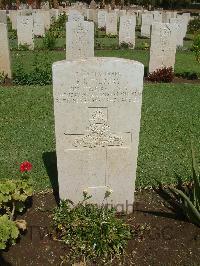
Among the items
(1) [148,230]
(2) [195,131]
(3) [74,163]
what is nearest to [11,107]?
(2) [195,131]

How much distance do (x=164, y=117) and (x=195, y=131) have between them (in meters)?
0.98

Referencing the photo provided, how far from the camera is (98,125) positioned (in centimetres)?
381

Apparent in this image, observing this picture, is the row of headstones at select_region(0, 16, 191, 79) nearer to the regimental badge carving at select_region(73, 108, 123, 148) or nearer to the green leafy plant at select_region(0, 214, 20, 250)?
the regimental badge carving at select_region(73, 108, 123, 148)

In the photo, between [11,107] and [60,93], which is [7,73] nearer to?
[11,107]

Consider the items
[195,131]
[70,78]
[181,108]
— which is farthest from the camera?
[181,108]

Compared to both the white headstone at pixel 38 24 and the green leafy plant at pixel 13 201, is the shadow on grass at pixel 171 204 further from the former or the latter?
the white headstone at pixel 38 24

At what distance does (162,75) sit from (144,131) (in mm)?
4365

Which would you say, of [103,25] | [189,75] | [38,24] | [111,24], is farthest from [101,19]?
[189,75]

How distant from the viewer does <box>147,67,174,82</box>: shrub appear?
1097 cm

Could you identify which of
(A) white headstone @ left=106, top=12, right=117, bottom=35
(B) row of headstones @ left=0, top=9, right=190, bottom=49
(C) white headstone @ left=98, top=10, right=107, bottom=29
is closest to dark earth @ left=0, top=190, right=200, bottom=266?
(B) row of headstones @ left=0, top=9, right=190, bottom=49

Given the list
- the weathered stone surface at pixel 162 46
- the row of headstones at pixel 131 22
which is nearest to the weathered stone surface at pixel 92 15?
the row of headstones at pixel 131 22

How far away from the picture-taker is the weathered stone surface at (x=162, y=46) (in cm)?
1088

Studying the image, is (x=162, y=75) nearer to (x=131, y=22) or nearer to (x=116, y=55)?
(x=116, y=55)

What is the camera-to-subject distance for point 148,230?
4.06 meters
